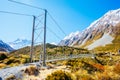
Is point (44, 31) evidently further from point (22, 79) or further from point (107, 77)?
point (107, 77)

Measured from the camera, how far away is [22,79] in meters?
25.4

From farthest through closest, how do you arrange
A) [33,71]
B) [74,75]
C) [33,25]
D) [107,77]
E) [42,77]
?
1. [33,25]
2. [33,71]
3. [42,77]
4. [74,75]
5. [107,77]

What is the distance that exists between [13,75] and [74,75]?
7.12m

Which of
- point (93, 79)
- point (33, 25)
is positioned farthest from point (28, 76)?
point (33, 25)

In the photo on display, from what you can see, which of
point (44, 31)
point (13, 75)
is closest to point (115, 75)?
point (13, 75)

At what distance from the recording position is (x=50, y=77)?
23.0 meters

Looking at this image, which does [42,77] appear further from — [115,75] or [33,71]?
[115,75]

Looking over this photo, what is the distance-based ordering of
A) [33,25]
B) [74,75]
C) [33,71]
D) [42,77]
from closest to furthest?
[74,75] < [42,77] < [33,71] < [33,25]

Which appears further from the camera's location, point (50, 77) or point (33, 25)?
point (33, 25)

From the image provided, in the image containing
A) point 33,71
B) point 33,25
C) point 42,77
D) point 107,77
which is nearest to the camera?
point 107,77

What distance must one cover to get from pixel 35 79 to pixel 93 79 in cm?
649

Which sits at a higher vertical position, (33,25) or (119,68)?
(33,25)

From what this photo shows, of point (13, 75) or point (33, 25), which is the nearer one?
point (13, 75)

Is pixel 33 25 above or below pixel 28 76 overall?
above
